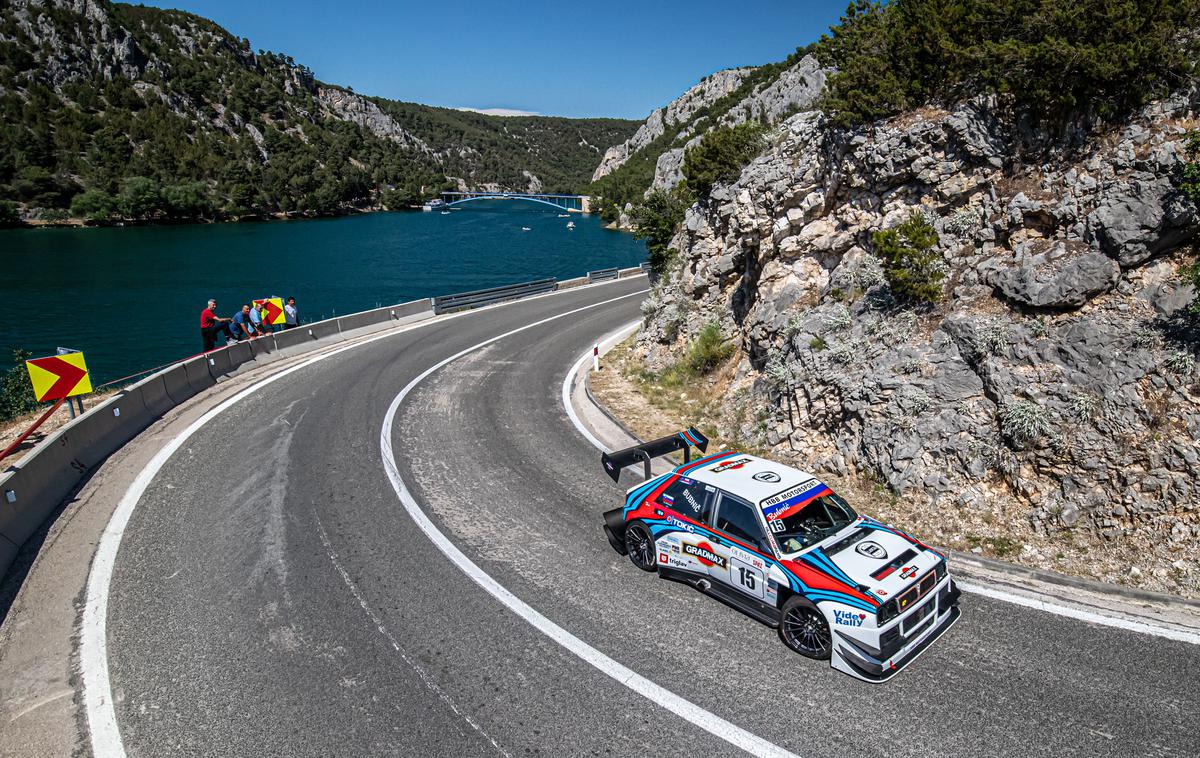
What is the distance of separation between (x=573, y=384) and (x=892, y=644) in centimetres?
1321

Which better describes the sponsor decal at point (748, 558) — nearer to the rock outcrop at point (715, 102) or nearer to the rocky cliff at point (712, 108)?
the rock outcrop at point (715, 102)

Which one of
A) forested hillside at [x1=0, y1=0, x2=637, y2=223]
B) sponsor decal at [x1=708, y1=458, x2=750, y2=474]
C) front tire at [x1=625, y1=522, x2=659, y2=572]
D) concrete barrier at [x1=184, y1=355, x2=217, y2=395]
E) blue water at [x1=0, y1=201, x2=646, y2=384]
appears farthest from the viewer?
forested hillside at [x1=0, y1=0, x2=637, y2=223]

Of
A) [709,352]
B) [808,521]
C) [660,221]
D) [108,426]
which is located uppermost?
[660,221]

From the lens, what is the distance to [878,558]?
23.7 feet

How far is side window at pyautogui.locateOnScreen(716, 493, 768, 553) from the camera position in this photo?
7.60 m

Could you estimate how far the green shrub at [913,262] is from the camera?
38.5 feet

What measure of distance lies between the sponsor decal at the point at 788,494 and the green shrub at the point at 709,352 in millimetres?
8855

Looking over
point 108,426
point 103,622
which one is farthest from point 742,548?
point 108,426

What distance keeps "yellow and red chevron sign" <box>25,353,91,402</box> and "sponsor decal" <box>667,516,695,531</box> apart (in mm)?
11940

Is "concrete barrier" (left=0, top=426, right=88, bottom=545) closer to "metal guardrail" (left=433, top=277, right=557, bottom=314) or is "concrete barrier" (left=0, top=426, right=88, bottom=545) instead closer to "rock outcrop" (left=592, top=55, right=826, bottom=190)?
"metal guardrail" (left=433, top=277, right=557, bottom=314)

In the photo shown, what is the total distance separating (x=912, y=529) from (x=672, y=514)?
3873 millimetres

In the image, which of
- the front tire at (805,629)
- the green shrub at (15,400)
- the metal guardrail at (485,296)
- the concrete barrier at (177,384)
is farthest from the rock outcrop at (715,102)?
the front tire at (805,629)

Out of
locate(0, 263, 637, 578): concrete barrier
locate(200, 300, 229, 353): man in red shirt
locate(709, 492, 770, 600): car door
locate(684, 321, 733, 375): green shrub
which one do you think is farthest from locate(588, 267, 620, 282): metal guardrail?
locate(709, 492, 770, 600): car door

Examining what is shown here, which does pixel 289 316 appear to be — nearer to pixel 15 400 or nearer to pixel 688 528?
pixel 15 400
